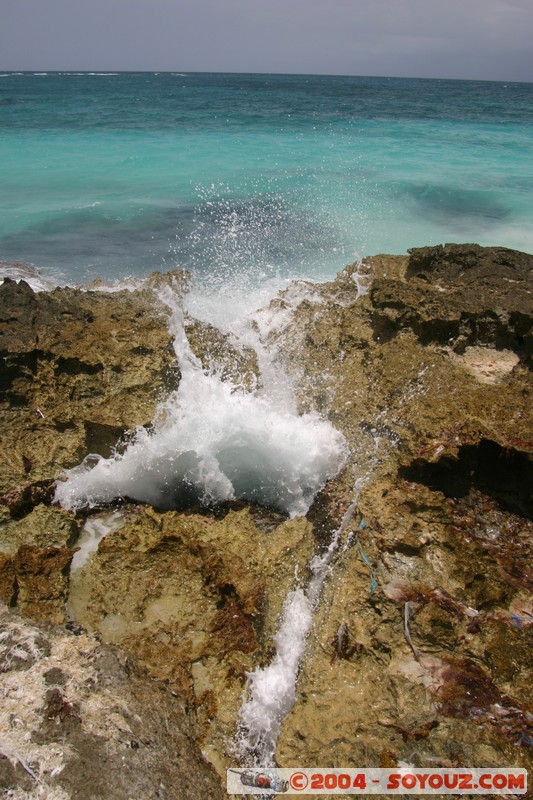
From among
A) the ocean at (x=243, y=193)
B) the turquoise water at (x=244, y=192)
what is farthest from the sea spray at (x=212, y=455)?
the turquoise water at (x=244, y=192)

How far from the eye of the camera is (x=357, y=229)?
1155cm

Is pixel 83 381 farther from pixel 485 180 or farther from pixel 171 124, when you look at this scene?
pixel 171 124

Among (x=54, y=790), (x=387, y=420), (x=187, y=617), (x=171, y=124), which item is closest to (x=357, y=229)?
(x=387, y=420)

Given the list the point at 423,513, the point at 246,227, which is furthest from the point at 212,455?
the point at 246,227

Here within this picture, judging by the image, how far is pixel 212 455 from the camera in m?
4.61

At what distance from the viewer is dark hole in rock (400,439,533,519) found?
3574mm

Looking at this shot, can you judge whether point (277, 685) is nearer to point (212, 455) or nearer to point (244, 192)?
point (212, 455)

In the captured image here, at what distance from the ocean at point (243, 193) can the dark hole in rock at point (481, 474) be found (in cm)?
513

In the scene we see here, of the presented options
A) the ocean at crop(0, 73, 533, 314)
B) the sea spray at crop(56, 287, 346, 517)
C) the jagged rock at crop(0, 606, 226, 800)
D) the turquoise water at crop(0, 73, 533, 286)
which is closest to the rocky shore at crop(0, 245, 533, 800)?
the jagged rock at crop(0, 606, 226, 800)

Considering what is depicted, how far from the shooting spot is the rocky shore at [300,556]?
2.33 meters

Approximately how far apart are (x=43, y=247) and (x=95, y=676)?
991 centimetres

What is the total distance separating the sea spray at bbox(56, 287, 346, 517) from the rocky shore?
5.7 inches

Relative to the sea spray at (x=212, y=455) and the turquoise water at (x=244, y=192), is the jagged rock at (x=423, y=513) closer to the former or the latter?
the sea spray at (x=212, y=455)

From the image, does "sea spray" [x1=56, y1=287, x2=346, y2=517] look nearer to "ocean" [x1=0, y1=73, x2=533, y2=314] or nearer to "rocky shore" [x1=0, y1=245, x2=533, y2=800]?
"rocky shore" [x1=0, y1=245, x2=533, y2=800]
